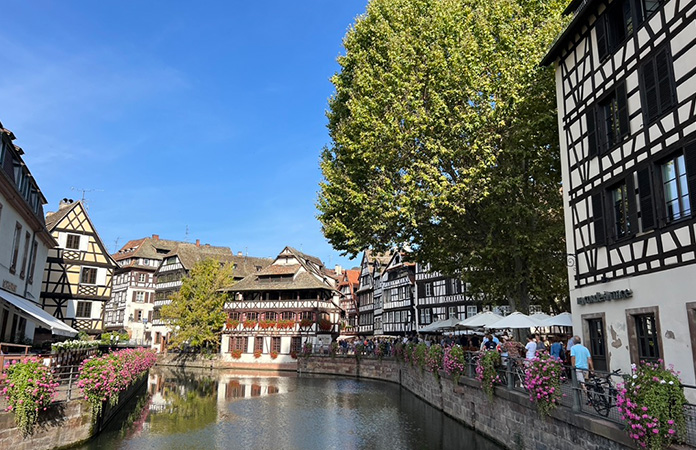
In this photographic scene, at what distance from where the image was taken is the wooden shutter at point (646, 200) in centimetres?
1292

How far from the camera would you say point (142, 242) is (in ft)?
245

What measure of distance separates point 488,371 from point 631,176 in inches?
270

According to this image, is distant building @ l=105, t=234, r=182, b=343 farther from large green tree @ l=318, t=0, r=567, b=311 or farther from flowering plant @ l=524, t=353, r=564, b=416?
flowering plant @ l=524, t=353, r=564, b=416

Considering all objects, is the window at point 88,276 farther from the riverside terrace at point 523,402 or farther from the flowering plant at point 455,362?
the flowering plant at point 455,362

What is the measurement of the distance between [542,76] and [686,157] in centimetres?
920

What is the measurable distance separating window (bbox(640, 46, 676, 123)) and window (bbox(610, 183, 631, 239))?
6.96 ft

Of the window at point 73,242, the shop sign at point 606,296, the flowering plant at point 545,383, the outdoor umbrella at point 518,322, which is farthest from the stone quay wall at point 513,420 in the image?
the window at point 73,242

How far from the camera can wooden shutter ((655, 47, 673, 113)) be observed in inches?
493

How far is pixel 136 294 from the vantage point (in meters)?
67.9

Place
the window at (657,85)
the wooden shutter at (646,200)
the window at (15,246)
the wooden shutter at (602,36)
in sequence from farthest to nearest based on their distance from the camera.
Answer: the window at (15,246)
the wooden shutter at (602,36)
the wooden shutter at (646,200)
the window at (657,85)

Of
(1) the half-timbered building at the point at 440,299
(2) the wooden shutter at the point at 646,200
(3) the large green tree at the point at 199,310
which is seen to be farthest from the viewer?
(3) the large green tree at the point at 199,310

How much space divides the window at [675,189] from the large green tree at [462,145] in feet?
22.8

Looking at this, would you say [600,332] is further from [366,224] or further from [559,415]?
[366,224]

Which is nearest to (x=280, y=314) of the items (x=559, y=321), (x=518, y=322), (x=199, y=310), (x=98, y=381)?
(x=199, y=310)
